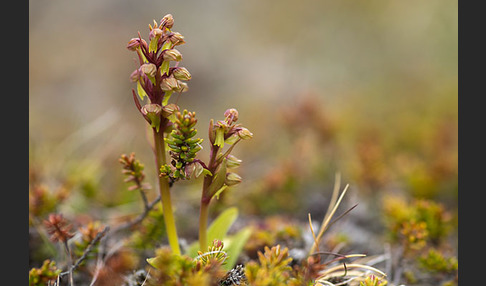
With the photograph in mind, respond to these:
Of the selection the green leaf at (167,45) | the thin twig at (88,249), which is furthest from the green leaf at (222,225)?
the green leaf at (167,45)

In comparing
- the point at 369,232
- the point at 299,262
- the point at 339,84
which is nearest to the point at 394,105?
the point at 339,84

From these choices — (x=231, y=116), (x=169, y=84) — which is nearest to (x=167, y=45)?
(x=169, y=84)

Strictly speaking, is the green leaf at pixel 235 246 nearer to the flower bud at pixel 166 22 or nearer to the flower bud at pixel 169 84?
the flower bud at pixel 169 84

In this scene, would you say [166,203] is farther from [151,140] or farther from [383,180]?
[383,180]

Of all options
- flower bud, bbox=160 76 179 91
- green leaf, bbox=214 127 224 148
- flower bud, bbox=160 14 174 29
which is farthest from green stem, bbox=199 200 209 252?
flower bud, bbox=160 14 174 29

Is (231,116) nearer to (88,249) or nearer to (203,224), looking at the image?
(203,224)

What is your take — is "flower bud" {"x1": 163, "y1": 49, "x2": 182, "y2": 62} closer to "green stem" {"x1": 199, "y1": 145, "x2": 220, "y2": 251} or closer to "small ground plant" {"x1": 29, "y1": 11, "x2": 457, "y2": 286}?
"small ground plant" {"x1": 29, "y1": 11, "x2": 457, "y2": 286}
